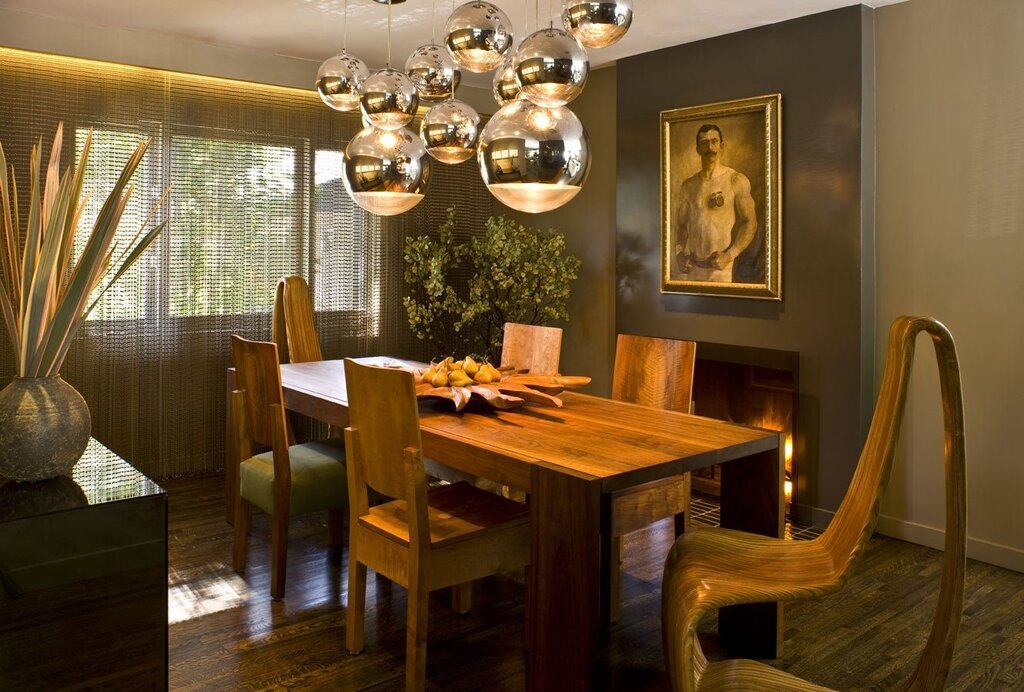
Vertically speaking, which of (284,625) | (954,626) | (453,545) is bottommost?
(284,625)

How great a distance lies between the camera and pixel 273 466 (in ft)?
10.3

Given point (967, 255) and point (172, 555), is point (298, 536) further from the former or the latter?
point (967, 255)

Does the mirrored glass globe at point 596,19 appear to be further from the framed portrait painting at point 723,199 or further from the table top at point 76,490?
the framed portrait painting at point 723,199

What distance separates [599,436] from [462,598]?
879 mm

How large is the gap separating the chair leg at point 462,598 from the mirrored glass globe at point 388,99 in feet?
5.36

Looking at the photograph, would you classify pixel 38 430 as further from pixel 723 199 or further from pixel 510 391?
pixel 723 199

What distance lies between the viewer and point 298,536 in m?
3.87

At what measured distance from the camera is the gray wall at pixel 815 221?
3908 mm

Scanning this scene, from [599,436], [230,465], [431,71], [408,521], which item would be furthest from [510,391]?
[230,465]

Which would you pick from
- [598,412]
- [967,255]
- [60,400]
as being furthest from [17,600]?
[967,255]

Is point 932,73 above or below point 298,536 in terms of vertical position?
above

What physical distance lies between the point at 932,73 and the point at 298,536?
11.6ft

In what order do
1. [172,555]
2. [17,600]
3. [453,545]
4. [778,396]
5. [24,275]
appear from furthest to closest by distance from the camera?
[778,396] < [172,555] < [453,545] < [24,275] < [17,600]

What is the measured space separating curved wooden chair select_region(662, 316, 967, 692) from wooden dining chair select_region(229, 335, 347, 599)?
1.65m
